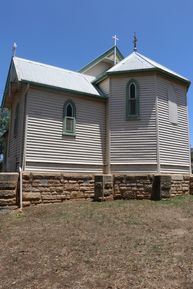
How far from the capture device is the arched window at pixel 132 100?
1642 centimetres

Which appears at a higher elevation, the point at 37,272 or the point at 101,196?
the point at 101,196

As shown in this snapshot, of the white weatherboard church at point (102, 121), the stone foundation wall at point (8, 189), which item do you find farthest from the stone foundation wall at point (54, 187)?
the white weatherboard church at point (102, 121)

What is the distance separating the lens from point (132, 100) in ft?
54.4

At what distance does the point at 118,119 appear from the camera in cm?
1661

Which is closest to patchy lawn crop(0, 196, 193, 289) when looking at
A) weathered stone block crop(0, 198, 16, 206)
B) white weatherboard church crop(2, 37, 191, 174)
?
weathered stone block crop(0, 198, 16, 206)

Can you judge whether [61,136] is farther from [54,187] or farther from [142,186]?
[142,186]

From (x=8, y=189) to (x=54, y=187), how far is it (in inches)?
81.6

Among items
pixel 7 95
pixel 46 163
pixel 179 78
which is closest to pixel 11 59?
pixel 7 95

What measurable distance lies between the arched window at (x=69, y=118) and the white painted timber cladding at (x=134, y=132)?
2.13 metres

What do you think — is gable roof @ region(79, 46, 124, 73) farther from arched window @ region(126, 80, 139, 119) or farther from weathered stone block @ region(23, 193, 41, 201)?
weathered stone block @ region(23, 193, 41, 201)

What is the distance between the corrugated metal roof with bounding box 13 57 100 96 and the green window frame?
1.72 meters

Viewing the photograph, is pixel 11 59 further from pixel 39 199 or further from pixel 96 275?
pixel 96 275

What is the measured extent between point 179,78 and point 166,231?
1093 centimetres

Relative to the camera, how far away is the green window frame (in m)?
16.4
